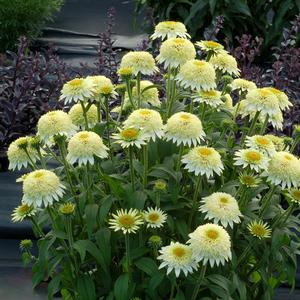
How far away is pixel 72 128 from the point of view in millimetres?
1913

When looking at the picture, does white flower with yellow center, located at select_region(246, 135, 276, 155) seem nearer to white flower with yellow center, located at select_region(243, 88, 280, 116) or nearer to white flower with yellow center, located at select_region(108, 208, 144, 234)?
white flower with yellow center, located at select_region(243, 88, 280, 116)

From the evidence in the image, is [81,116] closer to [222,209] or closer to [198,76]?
[198,76]

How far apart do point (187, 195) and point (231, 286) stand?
0.35m

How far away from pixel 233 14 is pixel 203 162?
3319 millimetres

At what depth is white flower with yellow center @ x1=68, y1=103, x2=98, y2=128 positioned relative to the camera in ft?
6.93

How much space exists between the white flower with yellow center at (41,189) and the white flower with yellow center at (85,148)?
0.09m

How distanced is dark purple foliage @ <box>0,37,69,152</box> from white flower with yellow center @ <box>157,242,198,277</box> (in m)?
1.77

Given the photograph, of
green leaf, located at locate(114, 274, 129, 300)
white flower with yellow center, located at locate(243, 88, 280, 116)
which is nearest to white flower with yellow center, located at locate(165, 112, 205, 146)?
white flower with yellow center, located at locate(243, 88, 280, 116)

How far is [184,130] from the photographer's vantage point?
6.00ft

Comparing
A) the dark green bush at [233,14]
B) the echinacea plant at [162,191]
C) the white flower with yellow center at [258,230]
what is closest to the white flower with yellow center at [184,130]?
the echinacea plant at [162,191]

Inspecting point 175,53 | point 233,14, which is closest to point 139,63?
point 175,53

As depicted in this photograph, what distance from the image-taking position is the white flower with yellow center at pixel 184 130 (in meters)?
1.83

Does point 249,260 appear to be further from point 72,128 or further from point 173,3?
point 173,3

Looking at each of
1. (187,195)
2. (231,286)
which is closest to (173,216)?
(187,195)
